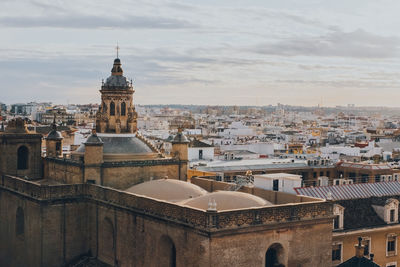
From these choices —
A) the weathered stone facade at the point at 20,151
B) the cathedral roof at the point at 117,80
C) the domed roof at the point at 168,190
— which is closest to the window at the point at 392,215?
the domed roof at the point at 168,190

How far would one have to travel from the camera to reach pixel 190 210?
29.3m

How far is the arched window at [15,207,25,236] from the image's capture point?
4131cm

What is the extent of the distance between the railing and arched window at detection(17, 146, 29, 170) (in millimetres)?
5511

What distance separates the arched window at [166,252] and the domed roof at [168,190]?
349 centimetres

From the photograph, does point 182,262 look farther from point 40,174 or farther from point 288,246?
point 40,174

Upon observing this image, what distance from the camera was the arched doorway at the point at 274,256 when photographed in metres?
30.7

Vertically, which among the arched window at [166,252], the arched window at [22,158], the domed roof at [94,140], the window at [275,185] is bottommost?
the arched window at [166,252]

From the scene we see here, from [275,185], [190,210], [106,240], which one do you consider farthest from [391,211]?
[106,240]

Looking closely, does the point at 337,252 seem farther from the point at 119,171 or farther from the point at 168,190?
the point at 119,171

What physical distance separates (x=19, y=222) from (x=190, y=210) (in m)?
16.8

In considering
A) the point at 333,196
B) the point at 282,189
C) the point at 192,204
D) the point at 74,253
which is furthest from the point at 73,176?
the point at 333,196

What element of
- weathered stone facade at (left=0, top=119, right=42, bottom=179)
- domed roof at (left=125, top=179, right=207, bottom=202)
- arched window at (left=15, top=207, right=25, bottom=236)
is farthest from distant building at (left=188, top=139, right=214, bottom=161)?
domed roof at (left=125, top=179, right=207, bottom=202)

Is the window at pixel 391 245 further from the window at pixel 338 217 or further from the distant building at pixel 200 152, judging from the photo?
the distant building at pixel 200 152

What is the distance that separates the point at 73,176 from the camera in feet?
130
